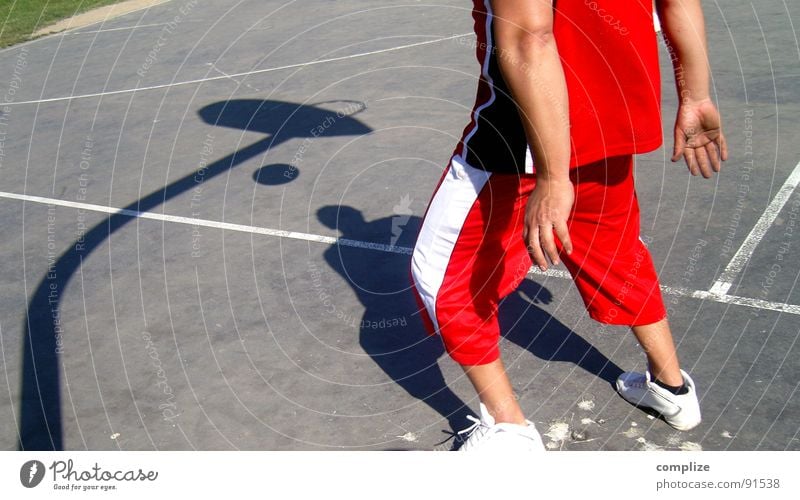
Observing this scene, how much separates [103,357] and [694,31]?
10.0 ft

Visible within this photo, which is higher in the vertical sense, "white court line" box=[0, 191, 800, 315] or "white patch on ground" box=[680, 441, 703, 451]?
Answer: "white patch on ground" box=[680, 441, 703, 451]

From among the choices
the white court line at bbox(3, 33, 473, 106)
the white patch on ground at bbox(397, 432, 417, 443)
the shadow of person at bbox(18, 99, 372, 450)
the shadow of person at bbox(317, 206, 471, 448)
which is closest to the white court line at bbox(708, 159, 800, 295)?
the shadow of person at bbox(317, 206, 471, 448)

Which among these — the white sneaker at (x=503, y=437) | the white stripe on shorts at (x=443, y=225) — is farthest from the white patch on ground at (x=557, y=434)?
the white stripe on shorts at (x=443, y=225)

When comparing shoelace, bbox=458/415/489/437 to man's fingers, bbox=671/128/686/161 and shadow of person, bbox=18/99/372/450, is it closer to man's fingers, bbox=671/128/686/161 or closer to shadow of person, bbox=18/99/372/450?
man's fingers, bbox=671/128/686/161

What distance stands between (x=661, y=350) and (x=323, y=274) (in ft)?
6.96

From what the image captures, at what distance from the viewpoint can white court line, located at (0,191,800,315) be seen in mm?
4086

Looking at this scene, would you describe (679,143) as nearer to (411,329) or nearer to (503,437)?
(503,437)

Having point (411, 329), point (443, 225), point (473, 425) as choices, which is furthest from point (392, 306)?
point (443, 225)

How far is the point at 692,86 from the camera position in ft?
10.1

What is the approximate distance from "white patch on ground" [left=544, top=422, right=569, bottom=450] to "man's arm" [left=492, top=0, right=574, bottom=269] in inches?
40.0

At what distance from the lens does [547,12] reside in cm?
247

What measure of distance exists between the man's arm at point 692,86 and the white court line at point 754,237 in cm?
122
